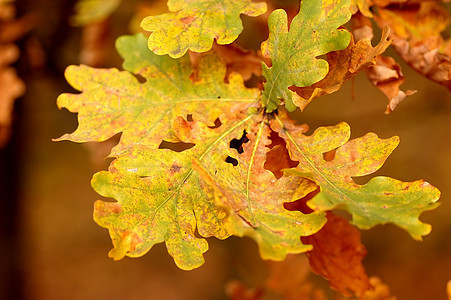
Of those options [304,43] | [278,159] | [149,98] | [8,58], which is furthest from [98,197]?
[304,43]

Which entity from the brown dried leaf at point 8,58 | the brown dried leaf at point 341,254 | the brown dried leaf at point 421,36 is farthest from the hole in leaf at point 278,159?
the brown dried leaf at point 8,58

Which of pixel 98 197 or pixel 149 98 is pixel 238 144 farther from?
pixel 98 197

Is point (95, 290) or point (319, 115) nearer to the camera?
point (319, 115)

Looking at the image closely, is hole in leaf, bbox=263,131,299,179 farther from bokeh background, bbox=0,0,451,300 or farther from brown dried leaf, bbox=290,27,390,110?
bokeh background, bbox=0,0,451,300

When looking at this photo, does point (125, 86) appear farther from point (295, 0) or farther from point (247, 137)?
point (295, 0)

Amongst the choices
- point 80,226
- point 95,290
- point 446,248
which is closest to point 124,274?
point 95,290

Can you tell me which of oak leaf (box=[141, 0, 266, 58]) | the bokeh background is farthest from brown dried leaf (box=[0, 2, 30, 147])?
oak leaf (box=[141, 0, 266, 58])
